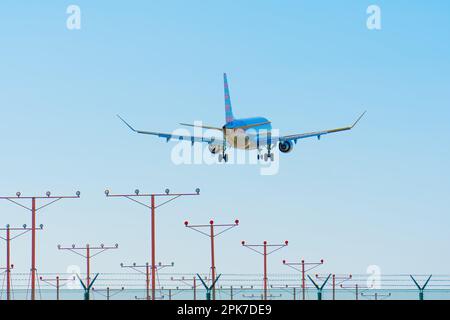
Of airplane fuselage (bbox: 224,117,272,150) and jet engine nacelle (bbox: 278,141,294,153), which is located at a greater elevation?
airplane fuselage (bbox: 224,117,272,150)

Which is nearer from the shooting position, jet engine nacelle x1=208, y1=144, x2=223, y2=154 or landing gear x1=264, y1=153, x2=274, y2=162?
landing gear x1=264, y1=153, x2=274, y2=162

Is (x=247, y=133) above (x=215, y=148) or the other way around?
above

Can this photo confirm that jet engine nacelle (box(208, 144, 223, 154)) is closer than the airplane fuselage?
No

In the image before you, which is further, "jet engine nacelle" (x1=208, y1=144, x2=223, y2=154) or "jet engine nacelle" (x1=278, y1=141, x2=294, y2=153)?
"jet engine nacelle" (x1=208, y1=144, x2=223, y2=154)

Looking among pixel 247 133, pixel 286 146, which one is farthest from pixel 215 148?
pixel 286 146

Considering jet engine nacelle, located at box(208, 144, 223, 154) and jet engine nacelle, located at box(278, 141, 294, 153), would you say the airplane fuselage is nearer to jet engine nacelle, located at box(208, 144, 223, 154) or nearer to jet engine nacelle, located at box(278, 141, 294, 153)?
A: jet engine nacelle, located at box(278, 141, 294, 153)

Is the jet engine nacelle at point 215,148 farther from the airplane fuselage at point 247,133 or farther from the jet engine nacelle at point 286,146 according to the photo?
the jet engine nacelle at point 286,146

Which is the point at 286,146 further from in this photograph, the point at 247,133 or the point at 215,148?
the point at 215,148

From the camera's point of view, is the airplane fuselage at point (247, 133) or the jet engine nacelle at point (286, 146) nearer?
the airplane fuselage at point (247, 133)
